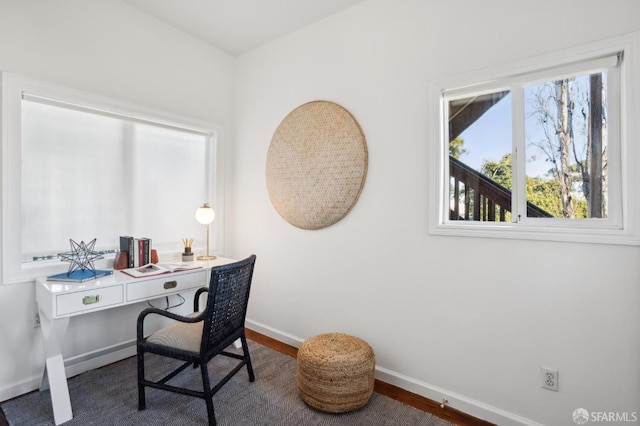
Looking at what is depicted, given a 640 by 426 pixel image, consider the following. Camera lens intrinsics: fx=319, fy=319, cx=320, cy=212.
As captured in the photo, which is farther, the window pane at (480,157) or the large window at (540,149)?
the window pane at (480,157)

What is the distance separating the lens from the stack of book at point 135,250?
92.4 inches

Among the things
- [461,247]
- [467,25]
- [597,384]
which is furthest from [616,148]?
[597,384]

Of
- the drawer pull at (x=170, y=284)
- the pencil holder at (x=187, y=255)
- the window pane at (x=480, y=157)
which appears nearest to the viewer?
the window pane at (x=480, y=157)

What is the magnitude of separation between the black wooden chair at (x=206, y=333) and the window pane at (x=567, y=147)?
176 centimetres

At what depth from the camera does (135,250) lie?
237 cm

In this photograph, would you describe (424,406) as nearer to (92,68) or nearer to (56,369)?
(56,369)

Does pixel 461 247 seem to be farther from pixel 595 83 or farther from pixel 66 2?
pixel 66 2

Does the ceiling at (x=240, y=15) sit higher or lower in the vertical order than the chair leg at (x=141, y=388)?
higher

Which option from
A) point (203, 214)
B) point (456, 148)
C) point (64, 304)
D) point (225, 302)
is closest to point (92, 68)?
point (203, 214)

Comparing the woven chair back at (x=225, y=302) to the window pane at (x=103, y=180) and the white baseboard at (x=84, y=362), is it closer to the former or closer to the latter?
the white baseboard at (x=84, y=362)

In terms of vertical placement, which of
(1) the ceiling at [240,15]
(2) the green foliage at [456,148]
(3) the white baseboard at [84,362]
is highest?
(1) the ceiling at [240,15]

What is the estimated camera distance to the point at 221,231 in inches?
127

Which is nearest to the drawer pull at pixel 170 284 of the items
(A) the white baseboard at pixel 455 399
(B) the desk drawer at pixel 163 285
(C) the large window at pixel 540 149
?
(B) the desk drawer at pixel 163 285

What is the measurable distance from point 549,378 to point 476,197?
3.41 feet
